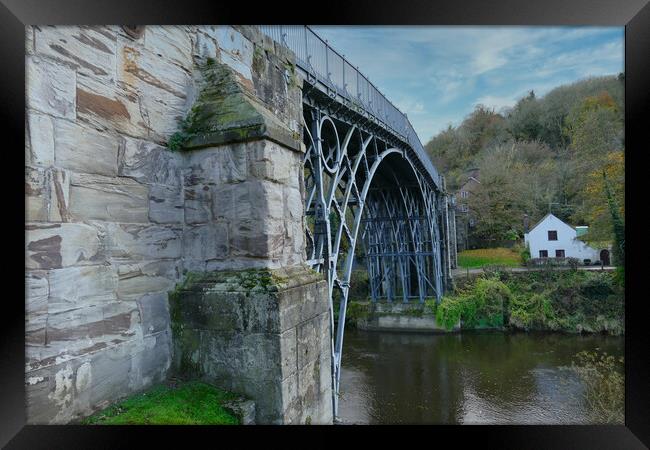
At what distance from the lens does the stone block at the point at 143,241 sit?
7.89 ft

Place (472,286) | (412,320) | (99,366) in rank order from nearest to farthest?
(99,366)
(412,320)
(472,286)

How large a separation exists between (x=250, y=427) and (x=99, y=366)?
93 centimetres

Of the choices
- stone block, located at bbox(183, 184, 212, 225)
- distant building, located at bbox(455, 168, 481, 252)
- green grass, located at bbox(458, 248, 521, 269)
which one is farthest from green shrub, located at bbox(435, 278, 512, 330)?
stone block, located at bbox(183, 184, 212, 225)

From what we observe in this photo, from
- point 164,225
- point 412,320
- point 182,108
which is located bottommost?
point 412,320

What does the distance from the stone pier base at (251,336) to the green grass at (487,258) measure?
20.4 m

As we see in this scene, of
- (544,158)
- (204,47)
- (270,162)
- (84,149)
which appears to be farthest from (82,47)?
(544,158)

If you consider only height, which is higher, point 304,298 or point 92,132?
point 92,132

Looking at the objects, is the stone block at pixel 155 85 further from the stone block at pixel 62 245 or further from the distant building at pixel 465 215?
the distant building at pixel 465 215

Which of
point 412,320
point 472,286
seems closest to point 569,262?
point 472,286

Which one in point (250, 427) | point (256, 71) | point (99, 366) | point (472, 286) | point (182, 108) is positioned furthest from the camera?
point (472, 286)

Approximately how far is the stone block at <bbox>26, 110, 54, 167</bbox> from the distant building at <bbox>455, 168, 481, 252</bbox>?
26.3 meters

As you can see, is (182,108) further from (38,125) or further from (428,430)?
(428,430)

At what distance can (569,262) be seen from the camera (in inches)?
749

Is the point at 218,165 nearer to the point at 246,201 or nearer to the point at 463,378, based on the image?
the point at 246,201
